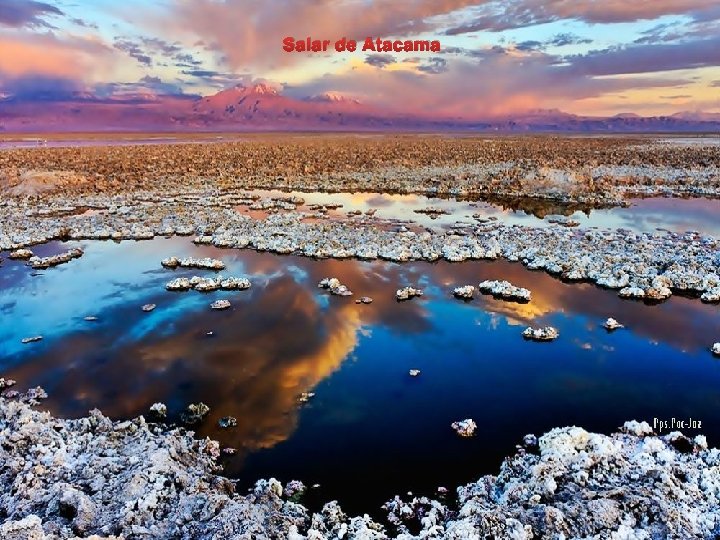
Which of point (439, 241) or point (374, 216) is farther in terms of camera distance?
point (374, 216)

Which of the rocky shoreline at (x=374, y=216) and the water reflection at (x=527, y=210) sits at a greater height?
the rocky shoreline at (x=374, y=216)

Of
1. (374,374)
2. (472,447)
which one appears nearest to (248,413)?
(374,374)

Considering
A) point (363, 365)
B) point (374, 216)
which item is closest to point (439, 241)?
point (374, 216)

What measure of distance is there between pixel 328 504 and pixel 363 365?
151 inches

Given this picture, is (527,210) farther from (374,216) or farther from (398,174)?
(398,174)

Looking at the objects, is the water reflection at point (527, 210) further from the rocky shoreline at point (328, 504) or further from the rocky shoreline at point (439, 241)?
the rocky shoreline at point (328, 504)

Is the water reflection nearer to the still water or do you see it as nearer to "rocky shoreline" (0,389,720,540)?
the still water

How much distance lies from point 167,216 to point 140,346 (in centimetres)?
1207

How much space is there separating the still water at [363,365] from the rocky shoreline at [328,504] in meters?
0.49

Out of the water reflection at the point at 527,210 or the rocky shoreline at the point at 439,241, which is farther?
the water reflection at the point at 527,210

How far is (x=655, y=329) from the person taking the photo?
37.4 ft

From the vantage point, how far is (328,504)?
6422 mm

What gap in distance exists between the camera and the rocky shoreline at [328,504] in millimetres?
5652

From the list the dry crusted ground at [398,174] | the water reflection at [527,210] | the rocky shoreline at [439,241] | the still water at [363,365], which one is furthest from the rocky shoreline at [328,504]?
the dry crusted ground at [398,174]
